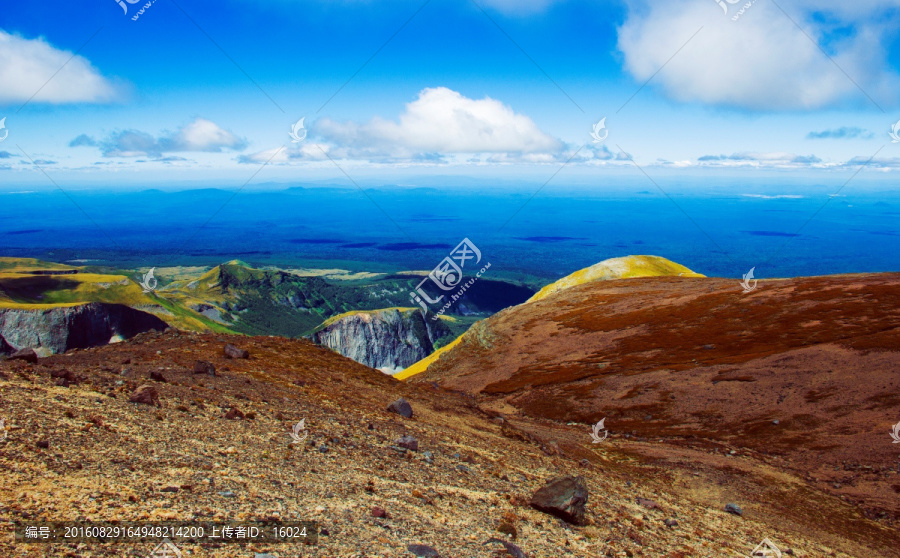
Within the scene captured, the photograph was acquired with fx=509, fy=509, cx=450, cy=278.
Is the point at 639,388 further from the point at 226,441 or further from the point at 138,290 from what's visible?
the point at 138,290

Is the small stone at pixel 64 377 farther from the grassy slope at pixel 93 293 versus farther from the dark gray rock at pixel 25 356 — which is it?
the grassy slope at pixel 93 293

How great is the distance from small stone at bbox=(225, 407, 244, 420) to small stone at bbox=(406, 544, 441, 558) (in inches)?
333

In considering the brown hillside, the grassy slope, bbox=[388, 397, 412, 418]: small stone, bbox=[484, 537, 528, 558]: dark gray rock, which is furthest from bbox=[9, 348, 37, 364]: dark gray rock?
the grassy slope

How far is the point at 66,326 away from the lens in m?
112

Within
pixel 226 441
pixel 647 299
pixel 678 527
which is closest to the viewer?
pixel 226 441

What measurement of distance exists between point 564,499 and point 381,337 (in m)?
139

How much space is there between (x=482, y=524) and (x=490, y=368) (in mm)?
42538

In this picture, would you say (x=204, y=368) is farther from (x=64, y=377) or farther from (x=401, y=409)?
(x=401, y=409)

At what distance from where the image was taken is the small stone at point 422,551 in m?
10.3

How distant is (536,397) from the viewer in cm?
4209

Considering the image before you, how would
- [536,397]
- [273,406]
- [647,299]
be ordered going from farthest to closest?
[647,299] < [536,397] < [273,406]

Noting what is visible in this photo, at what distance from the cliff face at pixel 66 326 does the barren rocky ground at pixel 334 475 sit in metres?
103

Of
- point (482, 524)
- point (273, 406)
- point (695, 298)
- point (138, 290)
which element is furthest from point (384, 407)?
point (138, 290)

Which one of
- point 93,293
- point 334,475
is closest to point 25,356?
point 334,475
